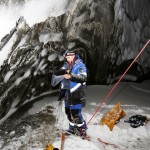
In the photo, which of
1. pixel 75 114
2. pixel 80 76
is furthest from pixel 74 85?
pixel 75 114

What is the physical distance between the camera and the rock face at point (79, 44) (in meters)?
5.39

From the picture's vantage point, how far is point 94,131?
5.14 metres

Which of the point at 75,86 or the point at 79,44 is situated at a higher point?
the point at 79,44

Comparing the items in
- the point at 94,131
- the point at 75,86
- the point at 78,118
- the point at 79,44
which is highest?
the point at 79,44

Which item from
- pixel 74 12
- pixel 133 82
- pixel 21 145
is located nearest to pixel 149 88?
pixel 133 82

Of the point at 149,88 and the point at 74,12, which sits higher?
the point at 74,12

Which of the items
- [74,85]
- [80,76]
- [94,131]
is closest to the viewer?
[80,76]

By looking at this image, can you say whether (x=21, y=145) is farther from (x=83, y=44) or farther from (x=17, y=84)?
(x=83, y=44)

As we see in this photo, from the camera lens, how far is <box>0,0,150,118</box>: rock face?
5.39m

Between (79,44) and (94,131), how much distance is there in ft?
7.47

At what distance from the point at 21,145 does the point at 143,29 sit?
554 cm

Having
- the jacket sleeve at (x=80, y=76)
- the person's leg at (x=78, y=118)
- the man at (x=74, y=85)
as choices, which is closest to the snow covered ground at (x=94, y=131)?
the person's leg at (x=78, y=118)

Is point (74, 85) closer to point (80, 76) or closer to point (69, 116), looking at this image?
point (80, 76)

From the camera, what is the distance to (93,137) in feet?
16.3
